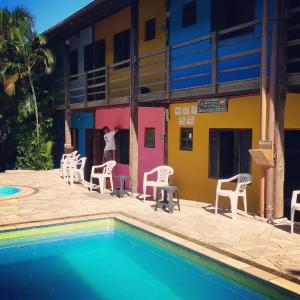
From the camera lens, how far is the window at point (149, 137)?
13.8 meters

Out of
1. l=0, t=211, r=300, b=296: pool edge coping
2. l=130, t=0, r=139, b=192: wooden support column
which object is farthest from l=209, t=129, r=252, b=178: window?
l=0, t=211, r=300, b=296: pool edge coping

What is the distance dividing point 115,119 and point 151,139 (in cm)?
297

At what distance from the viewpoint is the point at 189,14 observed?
11508 mm

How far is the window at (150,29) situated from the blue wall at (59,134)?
9.09 metres

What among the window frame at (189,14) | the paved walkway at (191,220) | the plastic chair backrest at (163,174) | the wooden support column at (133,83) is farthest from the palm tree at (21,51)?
the plastic chair backrest at (163,174)

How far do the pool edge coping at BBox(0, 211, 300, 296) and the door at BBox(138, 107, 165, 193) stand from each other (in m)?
4.33

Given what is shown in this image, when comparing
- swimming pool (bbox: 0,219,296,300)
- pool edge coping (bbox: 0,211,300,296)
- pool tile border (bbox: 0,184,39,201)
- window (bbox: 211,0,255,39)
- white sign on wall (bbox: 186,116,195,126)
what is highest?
window (bbox: 211,0,255,39)

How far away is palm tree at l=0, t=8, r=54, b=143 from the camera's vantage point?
17.8 meters

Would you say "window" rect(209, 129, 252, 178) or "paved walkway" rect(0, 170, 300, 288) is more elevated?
"window" rect(209, 129, 252, 178)

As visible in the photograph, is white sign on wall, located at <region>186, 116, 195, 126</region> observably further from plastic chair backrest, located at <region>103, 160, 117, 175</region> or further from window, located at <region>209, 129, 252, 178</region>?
plastic chair backrest, located at <region>103, 160, 117, 175</region>

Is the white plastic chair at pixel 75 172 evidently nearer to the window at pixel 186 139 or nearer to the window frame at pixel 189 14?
the window at pixel 186 139

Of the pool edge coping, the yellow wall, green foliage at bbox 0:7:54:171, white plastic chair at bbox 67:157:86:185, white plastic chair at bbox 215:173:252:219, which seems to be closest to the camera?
the pool edge coping

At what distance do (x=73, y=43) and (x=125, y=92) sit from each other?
5.58m

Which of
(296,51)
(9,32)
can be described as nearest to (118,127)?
(9,32)
